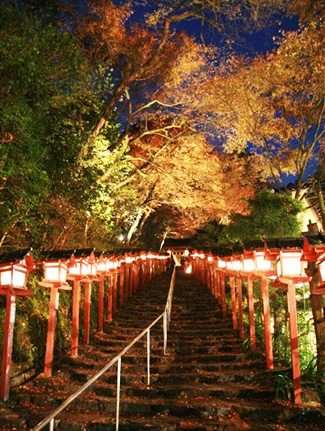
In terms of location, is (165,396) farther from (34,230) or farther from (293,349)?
(34,230)

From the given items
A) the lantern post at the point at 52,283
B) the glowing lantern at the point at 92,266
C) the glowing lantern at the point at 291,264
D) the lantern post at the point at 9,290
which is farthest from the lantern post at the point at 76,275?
the glowing lantern at the point at 291,264

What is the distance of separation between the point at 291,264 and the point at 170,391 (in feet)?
13.6

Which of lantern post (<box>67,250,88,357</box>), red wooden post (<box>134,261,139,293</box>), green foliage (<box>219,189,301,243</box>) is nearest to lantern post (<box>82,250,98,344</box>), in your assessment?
lantern post (<box>67,250,88,357</box>)

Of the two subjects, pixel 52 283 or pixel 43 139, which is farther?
pixel 43 139

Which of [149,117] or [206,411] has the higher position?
[149,117]

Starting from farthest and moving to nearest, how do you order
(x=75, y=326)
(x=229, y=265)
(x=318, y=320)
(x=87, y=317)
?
(x=229, y=265) → (x=87, y=317) → (x=75, y=326) → (x=318, y=320)

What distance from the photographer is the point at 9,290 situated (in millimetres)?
7941

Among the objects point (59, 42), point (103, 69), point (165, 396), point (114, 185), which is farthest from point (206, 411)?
point (103, 69)

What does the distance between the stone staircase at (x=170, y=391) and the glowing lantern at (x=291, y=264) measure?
9.19 ft

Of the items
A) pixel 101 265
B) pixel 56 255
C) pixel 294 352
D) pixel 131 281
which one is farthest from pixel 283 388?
pixel 131 281

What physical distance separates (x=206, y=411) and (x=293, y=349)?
2.36m

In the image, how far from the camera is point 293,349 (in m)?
8.01

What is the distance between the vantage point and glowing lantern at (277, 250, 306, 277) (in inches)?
325

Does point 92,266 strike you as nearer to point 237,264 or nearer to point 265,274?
point 237,264
